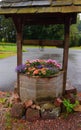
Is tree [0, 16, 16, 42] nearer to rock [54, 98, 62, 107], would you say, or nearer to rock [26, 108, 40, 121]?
rock [54, 98, 62, 107]

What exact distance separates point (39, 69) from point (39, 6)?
1459 millimetres

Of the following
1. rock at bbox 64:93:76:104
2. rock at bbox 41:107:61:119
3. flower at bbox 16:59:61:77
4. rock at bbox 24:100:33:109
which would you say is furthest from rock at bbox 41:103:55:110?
flower at bbox 16:59:61:77

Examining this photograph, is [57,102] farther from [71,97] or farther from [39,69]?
[39,69]

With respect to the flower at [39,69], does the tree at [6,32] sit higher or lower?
lower

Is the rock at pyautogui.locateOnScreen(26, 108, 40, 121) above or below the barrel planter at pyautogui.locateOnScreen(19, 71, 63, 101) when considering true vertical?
below

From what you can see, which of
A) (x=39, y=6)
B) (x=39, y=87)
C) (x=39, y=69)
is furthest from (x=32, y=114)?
(x=39, y=6)

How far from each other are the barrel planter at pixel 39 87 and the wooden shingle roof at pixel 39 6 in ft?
4.97

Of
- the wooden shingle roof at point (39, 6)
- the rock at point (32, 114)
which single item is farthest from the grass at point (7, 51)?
the rock at point (32, 114)

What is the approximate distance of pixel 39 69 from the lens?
5.23 metres

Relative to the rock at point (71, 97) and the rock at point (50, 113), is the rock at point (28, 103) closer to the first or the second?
the rock at point (50, 113)

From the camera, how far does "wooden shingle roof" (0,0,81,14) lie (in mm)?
4547

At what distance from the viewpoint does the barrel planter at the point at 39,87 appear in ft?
16.6

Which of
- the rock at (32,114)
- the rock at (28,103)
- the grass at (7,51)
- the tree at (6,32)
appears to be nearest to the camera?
the rock at (32,114)

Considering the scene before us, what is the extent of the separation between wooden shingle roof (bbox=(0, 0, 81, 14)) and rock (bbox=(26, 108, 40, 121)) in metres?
2.17
